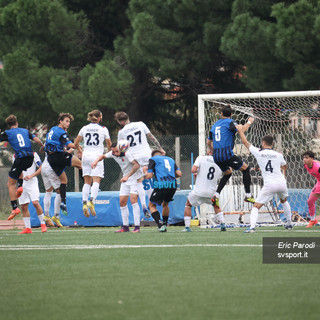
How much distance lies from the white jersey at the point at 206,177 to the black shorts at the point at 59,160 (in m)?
3.26

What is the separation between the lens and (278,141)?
58.2 ft

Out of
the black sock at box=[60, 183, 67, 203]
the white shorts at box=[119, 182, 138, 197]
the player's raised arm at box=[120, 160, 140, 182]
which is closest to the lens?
the player's raised arm at box=[120, 160, 140, 182]

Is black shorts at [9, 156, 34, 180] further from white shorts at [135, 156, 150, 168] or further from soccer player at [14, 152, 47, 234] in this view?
white shorts at [135, 156, 150, 168]

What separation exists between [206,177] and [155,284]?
7032mm

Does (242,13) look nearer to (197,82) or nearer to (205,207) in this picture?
(197,82)

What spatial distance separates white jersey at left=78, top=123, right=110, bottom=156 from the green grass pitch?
17.1 ft

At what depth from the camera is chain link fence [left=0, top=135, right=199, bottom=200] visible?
2098 cm

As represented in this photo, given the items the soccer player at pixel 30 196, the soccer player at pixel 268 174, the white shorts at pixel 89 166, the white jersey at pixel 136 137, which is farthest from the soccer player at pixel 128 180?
the soccer player at pixel 268 174

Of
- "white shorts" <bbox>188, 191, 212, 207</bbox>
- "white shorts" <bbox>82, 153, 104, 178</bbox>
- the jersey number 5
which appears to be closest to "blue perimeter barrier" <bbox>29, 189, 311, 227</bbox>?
"white shorts" <bbox>82, 153, 104, 178</bbox>

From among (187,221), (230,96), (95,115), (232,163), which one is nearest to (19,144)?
(95,115)

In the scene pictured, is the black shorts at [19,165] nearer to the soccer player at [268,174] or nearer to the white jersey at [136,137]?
the white jersey at [136,137]

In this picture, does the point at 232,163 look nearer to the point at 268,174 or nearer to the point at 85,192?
the point at 268,174

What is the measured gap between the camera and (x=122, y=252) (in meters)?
8.45

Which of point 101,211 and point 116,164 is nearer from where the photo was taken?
point 101,211
